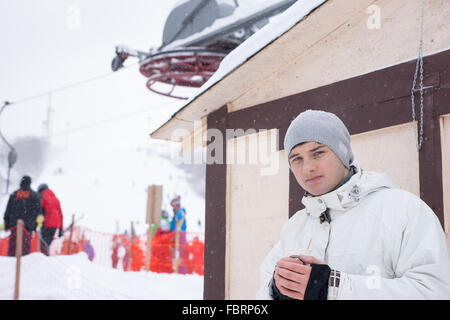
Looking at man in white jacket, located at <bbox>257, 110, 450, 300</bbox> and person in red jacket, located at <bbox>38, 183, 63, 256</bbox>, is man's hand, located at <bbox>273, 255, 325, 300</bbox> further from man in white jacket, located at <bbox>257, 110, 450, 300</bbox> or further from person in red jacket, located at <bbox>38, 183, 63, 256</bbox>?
person in red jacket, located at <bbox>38, 183, 63, 256</bbox>

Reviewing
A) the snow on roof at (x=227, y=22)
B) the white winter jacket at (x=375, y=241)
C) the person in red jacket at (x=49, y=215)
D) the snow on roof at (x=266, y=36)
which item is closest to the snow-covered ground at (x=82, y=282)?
the person in red jacket at (x=49, y=215)

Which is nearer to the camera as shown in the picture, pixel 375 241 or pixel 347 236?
pixel 375 241

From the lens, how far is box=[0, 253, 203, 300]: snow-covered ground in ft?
29.1

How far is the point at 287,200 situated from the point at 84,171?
84486mm

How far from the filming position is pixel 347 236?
2395 mm

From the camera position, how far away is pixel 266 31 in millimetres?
4918

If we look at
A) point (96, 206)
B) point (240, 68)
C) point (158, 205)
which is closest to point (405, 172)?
point (240, 68)

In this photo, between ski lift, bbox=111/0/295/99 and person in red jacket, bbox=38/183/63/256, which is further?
ski lift, bbox=111/0/295/99

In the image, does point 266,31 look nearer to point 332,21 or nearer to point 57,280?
point 332,21

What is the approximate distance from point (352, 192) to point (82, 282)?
29.6ft

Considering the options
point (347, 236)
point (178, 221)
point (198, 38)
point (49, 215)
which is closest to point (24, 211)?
point (49, 215)

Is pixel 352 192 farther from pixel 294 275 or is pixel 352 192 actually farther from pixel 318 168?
pixel 294 275

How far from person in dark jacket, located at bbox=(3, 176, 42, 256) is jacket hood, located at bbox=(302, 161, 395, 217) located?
9.03 m

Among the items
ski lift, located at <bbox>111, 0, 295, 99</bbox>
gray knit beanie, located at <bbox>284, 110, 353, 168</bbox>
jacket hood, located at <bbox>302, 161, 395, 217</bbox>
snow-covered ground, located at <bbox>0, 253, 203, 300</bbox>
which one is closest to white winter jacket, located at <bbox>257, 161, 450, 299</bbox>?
jacket hood, located at <bbox>302, 161, 395, 217</bbox>
